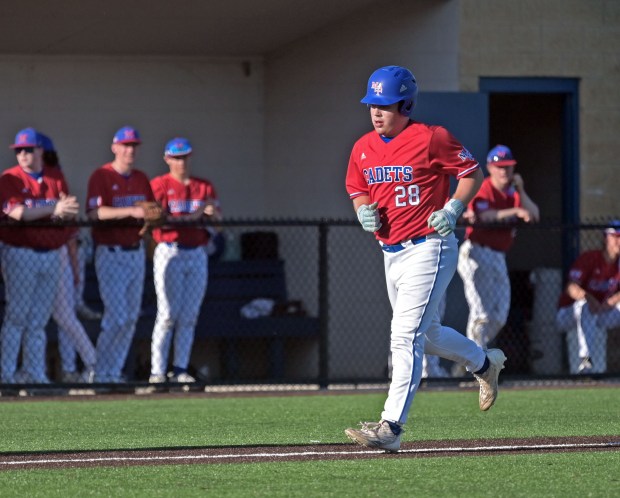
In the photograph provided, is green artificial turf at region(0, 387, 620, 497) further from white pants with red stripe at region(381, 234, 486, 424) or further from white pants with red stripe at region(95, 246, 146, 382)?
white pants with red stripe at region(95, 246, 146, 382)

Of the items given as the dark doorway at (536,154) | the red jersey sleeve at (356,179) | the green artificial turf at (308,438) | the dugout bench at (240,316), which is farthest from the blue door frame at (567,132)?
the red jersey sleeve at (356,179)

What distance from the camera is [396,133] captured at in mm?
7578

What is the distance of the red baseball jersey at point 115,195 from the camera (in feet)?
40.1

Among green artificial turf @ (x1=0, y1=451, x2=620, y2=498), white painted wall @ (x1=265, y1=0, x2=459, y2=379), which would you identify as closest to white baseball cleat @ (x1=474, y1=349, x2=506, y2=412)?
green artificial turf @ (x1=0, y1=451, x2=620, y2=498)

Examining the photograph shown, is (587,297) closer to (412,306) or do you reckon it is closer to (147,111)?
(147,111)

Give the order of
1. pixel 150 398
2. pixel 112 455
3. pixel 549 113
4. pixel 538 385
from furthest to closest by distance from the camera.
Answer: pixel 549 113 → pixel 538 385 → pixel 150 398 → pixel 112 455

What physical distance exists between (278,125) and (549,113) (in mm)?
3498

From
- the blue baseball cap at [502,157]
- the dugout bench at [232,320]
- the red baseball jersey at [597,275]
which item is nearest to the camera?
the blue baseball cap at [502,157]

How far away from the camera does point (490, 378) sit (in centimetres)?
799

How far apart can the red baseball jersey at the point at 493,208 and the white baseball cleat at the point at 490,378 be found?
496cm

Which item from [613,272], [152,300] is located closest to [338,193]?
[152,300]

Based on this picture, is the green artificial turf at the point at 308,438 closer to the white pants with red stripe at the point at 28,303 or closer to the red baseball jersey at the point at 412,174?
the white pants with red stripe at the point at 28,303

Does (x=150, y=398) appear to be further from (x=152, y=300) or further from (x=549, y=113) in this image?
(x=549, y=113)

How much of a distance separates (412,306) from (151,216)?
5020 mm
